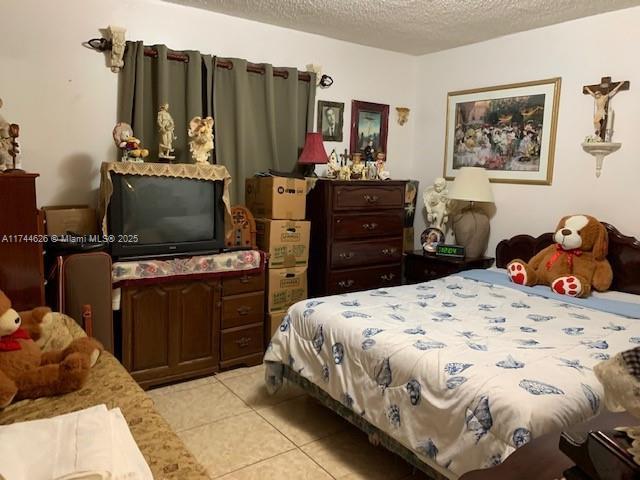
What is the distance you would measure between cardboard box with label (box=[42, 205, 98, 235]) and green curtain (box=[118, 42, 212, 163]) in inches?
21.2

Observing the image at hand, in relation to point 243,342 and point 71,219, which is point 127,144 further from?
point 243,342

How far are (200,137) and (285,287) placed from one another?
1.19 meters

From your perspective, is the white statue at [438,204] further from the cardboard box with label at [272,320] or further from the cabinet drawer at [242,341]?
the cabinet drawer at [242,341]

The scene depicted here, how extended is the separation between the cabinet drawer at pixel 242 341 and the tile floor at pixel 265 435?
0.62 ft

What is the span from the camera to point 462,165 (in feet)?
13.9

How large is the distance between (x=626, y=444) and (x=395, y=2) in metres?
2.95

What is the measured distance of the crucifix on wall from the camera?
3212 millimetres

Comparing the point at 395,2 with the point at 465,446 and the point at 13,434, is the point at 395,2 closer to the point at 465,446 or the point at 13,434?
the point at 465,446

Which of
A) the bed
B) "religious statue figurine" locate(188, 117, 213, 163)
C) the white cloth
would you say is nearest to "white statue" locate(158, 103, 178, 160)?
"religious statue figurine" locate(188, 117, 213, 163)

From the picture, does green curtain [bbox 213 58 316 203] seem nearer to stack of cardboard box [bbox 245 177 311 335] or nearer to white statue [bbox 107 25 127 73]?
stack of cardboard box [bbox 245 177 311 335]

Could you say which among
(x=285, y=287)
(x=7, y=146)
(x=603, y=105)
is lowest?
(x=285, y=287)

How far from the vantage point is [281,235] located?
3482mm

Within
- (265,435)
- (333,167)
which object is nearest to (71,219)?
(265,435)

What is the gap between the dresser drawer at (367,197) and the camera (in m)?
3.64
